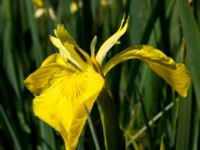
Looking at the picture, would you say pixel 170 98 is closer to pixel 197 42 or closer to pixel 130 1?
pixel 130 1

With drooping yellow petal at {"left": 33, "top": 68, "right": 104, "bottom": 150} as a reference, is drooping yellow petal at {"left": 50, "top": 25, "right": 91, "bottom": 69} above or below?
above

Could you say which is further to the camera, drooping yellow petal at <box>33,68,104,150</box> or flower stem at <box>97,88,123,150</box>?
flower stem at <box>97,88,123,150</box>

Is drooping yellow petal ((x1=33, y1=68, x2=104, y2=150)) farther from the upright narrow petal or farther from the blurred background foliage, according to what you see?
the blurred background foliage

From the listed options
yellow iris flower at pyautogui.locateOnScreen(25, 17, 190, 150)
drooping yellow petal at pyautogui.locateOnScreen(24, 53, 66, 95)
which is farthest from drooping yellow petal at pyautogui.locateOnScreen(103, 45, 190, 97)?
drooping yellow petal at pyautogui.locateOnScreen(24, 53, 66, 95)

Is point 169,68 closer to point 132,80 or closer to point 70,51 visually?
point 70,51

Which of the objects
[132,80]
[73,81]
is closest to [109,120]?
[73,81]

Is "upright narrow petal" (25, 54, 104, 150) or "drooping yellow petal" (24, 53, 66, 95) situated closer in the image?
"upright narrow petal" (25, 54, 104, 150)

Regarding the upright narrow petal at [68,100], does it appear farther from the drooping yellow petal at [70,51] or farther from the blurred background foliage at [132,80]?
the blurred background foliage at [132,80]

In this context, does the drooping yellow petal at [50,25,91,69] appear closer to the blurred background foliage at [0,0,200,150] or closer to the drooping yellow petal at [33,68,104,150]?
the drooping yellow petal at [33,68,104,150]
